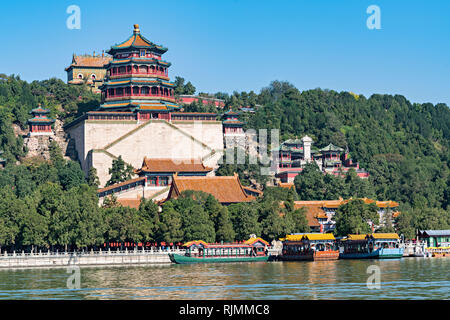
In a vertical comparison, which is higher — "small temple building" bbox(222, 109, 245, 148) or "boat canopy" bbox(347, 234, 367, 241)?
"small temple building" bbox(222, 109, 245, 148)

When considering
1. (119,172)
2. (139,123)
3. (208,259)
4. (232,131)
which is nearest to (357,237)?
(208,259)

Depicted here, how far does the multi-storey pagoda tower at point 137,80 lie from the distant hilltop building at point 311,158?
13728mm

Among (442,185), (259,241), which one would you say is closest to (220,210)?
(259,241)

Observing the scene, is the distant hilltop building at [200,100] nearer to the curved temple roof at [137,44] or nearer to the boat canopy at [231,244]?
the curved temple roof at [137,44]

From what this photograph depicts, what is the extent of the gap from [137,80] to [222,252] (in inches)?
1133

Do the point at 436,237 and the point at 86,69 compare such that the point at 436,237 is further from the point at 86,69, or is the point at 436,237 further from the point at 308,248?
the point at 86,69

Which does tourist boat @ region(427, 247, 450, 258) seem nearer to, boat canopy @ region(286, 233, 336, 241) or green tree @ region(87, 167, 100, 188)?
boat canopy @ region(286, 233, 336, 241)

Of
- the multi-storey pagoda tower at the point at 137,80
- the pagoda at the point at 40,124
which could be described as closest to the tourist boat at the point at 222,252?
the multi-storey pagoda tower at the point at 137,80

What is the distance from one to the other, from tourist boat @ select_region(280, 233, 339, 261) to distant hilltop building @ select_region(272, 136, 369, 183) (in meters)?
25.7

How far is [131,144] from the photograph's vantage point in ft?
271

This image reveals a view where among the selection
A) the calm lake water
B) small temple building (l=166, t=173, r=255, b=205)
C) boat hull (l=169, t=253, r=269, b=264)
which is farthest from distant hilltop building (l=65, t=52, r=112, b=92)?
the calm lake water

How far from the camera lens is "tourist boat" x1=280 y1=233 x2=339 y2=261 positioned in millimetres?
62700

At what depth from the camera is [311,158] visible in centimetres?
9644

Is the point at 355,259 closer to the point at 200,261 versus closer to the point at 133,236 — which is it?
the point at 200,261
